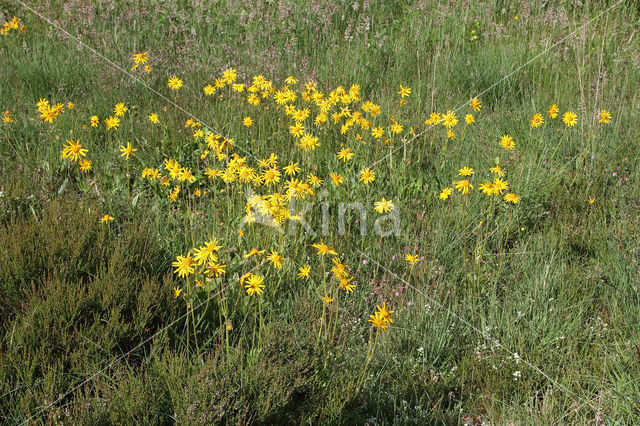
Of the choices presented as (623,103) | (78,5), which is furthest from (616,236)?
(78,5)

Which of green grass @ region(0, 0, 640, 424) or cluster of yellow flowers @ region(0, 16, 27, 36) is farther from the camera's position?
cluster of yellow flowers @ region(0, 16, 27, 36)

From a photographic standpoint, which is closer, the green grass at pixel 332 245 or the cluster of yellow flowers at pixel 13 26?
the green grass at pixel 332 245

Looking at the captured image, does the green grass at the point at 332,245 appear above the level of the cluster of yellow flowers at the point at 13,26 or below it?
below

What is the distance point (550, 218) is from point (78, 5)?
4661 mm

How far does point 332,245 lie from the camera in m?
2.82

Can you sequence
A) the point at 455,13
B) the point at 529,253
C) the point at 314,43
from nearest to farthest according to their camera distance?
1. the point at 529,253
2. the point at 314,43
3. the point at 455,13

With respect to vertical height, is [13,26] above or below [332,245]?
above

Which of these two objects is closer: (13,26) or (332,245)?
(332,245)

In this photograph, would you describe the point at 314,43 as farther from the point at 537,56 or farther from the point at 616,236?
the point at 616,236

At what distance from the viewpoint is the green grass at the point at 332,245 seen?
1877mm

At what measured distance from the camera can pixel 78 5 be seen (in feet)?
17.7

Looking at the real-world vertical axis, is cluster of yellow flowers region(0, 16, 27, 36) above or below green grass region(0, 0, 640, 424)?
above

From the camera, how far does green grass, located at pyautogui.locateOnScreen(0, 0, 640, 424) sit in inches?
73.9

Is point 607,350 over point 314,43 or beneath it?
beneath
